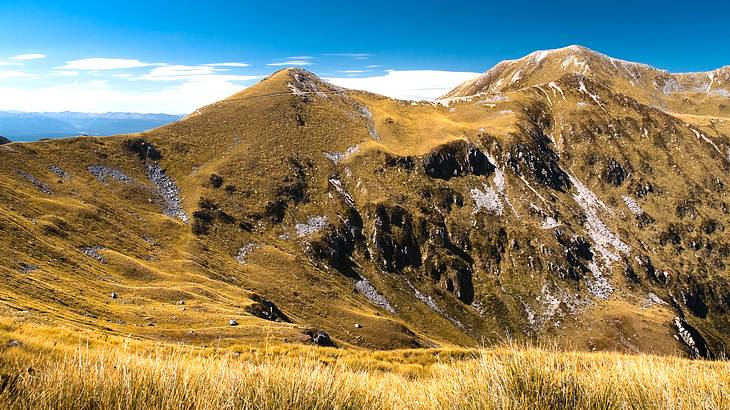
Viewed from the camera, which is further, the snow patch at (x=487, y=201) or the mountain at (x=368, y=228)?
the snow patch at (x=487, y=201)

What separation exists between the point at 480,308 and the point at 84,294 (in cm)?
10217

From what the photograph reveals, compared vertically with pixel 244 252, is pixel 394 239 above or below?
above

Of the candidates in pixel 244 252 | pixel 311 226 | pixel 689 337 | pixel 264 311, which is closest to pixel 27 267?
pixel 264 311

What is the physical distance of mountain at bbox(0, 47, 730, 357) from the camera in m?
65.2

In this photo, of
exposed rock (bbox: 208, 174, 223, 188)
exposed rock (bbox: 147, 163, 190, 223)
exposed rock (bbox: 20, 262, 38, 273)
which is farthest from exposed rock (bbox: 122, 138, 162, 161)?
exposed rock (bbox: 20, 262, 38, 273)

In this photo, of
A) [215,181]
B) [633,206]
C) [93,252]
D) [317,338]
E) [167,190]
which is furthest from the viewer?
[633,206]

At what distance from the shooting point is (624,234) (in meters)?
152

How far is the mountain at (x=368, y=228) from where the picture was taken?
65.2 meters

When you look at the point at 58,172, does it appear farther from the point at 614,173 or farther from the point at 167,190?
the point at 614,173

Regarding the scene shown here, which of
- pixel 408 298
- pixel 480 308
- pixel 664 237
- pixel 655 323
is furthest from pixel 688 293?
pixel 408 298

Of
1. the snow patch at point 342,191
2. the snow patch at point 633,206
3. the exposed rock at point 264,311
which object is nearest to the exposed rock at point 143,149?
the snow patch at point 342,191

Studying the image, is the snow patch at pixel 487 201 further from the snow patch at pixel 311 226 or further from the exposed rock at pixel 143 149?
the exposed rock at pixel 143 149

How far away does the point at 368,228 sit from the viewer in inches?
4919

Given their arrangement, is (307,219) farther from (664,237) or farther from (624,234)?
(664,237)
